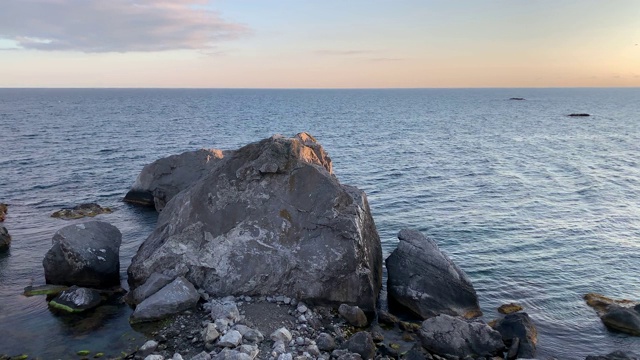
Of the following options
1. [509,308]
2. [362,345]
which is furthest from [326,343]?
[509,308]

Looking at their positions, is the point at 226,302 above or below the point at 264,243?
below

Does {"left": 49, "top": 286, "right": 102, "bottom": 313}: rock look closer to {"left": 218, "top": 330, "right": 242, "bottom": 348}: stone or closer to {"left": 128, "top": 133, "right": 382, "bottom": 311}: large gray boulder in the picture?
{"left": 128, "top": 133, "right": 382, "bottom": 311}: large gray boulder

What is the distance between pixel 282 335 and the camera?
17.8 meters

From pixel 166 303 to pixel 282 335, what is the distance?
5.16m

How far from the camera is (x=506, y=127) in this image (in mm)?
109750

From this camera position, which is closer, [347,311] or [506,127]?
[347,311]

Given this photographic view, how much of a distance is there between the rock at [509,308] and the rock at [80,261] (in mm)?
18006

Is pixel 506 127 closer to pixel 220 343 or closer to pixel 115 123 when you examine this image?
pixel 115 123

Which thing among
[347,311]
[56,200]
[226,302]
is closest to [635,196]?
[347,311]

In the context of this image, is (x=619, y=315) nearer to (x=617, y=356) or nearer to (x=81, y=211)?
(x=617, y=356)

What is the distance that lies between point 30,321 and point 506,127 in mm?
105719

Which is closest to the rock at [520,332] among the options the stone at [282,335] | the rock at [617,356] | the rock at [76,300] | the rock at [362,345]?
the rock at [617,356]

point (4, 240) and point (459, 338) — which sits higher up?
point (4, 240)

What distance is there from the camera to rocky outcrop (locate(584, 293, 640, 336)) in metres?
20.6
